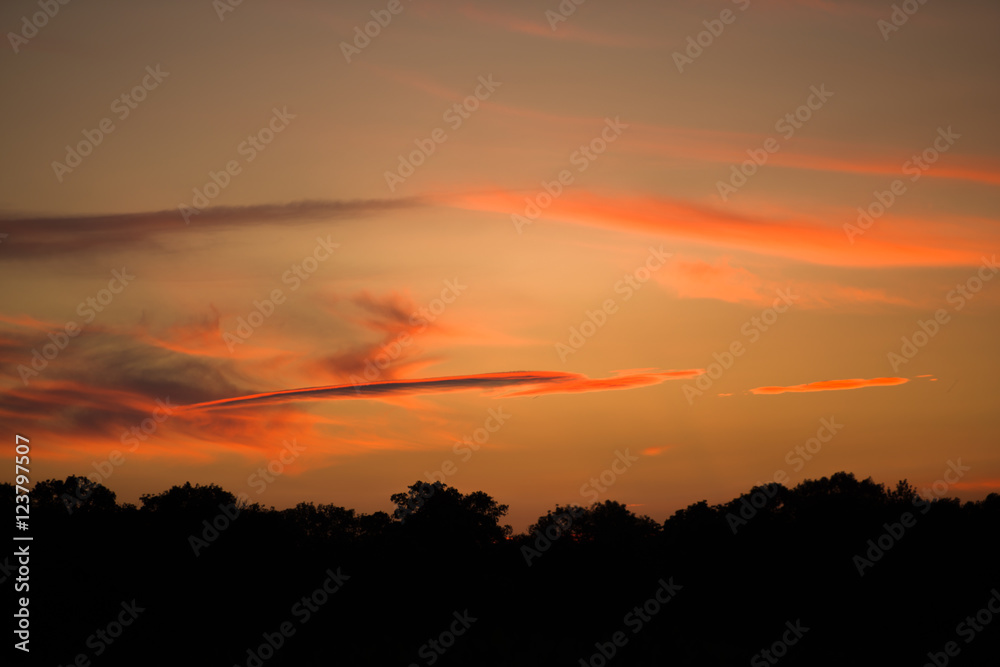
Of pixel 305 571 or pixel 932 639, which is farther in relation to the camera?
pixel 305 571

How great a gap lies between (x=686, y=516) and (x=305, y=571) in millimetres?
46024

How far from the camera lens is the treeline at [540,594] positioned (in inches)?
2179

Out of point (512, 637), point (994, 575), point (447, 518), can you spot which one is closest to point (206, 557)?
point (512, 637)

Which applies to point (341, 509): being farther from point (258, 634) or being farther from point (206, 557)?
point (258, 634)

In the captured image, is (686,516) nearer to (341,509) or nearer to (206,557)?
(206,557)

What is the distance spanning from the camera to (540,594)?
224ft

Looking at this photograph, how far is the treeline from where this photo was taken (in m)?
55.3

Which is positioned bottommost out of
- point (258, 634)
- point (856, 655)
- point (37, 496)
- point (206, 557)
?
point (856, 655)

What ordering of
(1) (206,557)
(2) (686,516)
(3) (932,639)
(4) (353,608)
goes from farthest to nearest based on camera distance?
(2) (686,516), (1) (206,557), (4) (353,608), (3) (932,639)

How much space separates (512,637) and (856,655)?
2223 cm

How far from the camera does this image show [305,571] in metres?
70.8

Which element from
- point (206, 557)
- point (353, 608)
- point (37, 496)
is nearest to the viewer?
point (353, 608)

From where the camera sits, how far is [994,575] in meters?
61.2

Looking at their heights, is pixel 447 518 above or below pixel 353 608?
above
